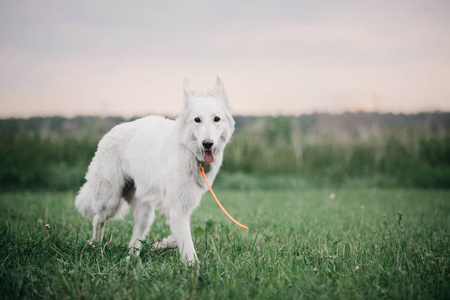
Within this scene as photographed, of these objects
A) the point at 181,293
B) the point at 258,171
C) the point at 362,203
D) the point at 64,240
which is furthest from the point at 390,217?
the point at 258,171

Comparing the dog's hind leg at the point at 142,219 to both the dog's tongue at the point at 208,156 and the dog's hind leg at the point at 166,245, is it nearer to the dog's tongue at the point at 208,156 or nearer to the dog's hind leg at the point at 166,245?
the dog's hind leg at the point at 166,245

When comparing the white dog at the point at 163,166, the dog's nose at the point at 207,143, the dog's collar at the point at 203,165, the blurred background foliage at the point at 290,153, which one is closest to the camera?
the dog's nose at the point at 207,143

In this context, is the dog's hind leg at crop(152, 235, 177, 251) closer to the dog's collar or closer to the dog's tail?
the dog's collar

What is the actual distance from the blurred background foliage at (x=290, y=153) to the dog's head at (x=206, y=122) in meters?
6.96

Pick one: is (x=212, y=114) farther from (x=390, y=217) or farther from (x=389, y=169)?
(x=389, y=169)

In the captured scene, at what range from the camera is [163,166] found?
11.8 feet

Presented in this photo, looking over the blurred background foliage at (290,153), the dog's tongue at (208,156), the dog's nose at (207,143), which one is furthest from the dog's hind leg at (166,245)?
the blurred background foliage at (290,153)

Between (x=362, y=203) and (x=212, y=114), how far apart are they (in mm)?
5872

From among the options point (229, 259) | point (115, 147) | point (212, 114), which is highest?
point (212, 114)

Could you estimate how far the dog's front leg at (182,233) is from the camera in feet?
10.5

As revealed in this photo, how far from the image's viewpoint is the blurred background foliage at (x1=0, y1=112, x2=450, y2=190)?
427 inches

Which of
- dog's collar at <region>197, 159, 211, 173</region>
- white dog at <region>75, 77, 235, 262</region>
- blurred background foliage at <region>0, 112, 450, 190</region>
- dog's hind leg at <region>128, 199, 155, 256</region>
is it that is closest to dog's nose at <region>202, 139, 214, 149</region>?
white dog at <region>75, 77, 235, 262</region>

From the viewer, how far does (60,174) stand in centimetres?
1055

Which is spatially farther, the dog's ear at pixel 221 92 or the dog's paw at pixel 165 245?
the dog's ear at pixel 221 92
